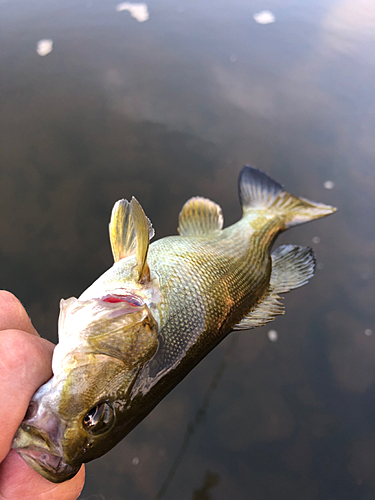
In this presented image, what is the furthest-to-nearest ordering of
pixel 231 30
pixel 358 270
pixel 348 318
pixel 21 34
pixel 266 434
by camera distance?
pixel 231 30 → pixel 21 34 → pixel 358 270 → pixel 348 318 → pixel 266 434

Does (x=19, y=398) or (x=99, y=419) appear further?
(x=99, y=419)

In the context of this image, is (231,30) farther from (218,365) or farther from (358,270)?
(218,365)

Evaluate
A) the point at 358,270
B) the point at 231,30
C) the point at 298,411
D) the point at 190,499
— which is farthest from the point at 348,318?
the point at 231,30

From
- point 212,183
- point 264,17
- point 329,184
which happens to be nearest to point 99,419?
point 212,183

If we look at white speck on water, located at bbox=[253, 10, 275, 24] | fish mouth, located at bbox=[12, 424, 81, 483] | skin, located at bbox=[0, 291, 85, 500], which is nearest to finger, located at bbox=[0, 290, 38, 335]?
skin, located at bbox=[0, 291, 85, 500]

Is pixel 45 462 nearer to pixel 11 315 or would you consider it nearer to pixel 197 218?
pixel 11 315

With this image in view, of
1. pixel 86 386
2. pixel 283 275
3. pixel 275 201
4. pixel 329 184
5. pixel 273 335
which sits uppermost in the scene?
pixel 86 386

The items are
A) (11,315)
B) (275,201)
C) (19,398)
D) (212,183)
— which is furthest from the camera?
(212,183)
